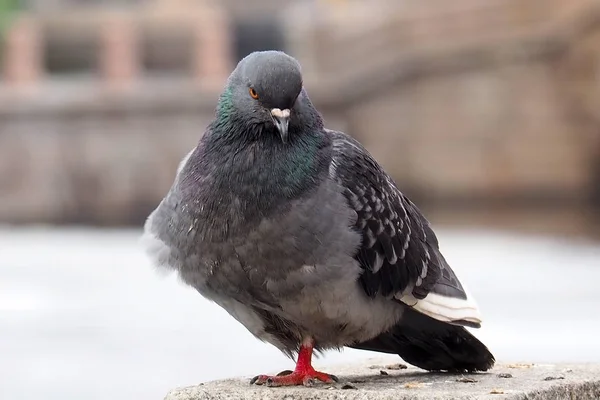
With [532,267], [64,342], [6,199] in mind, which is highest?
[6,199]

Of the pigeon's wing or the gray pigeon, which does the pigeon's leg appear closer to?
the gray pigeon

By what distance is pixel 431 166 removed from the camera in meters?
24.5

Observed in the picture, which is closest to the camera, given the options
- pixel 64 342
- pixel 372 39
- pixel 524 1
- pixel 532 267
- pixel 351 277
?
pixel 351 277

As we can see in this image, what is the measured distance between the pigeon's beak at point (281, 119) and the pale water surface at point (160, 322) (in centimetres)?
450

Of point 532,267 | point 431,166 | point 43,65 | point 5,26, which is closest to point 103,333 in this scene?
point 532,267

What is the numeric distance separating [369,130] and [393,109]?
72cm

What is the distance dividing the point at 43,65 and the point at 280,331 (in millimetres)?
29455

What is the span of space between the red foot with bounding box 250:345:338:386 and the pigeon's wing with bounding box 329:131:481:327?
38 cm

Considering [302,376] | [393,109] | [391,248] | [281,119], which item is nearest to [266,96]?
[281,119]

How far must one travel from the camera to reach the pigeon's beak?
4660mm

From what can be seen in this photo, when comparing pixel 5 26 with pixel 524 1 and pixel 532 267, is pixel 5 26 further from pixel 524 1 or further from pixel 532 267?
pixel 532 267

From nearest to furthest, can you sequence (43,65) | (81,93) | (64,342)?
(64,342), (81,93), (43,65)

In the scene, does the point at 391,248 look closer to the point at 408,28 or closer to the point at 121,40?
the point at 408,28

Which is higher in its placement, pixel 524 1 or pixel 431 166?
pixel 524 1
